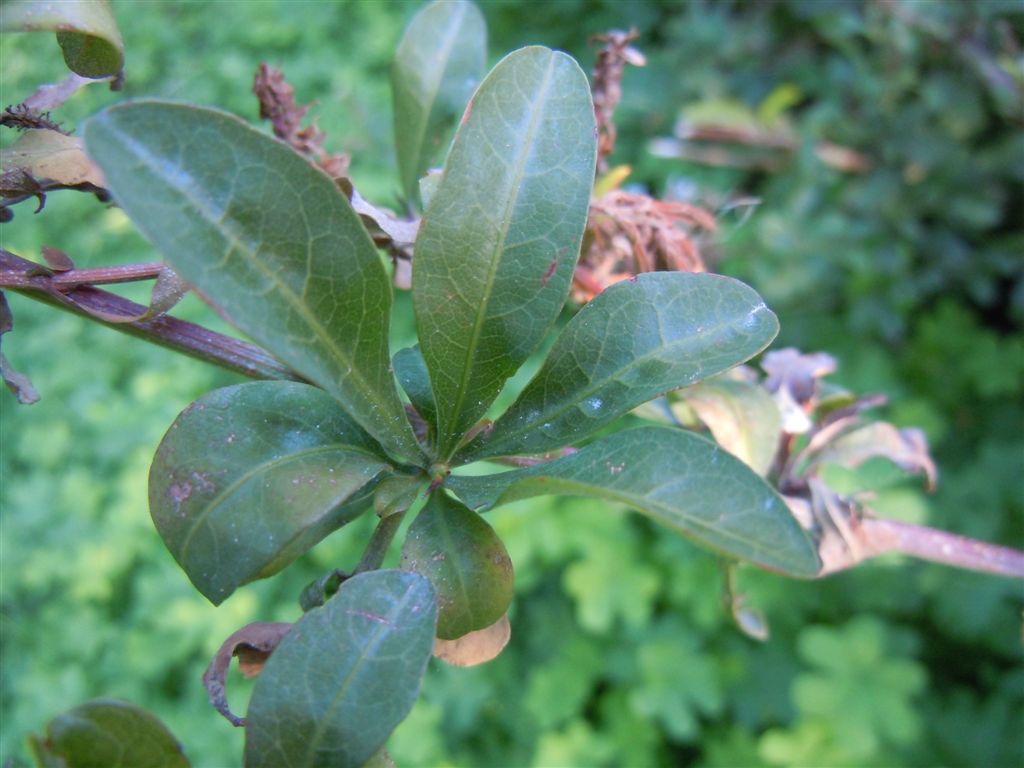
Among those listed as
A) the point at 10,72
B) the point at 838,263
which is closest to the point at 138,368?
the point at 10,72

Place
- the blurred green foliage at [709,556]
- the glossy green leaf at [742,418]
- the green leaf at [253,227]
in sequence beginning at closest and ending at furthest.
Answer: the green leaf at [253,227] < the glossy green leaf at [742,418] < the blurred green foliage at [709,556]

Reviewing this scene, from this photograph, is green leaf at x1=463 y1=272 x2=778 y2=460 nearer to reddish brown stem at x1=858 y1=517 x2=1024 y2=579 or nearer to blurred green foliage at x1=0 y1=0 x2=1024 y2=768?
reddish brown stem at x1=858 y1=517 x2=1024 y2=579

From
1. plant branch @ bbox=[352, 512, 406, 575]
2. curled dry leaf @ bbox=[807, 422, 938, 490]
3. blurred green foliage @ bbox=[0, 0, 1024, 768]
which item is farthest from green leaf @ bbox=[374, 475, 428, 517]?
blurred green foliage @ bbox=[0, 0, 1024, 768]

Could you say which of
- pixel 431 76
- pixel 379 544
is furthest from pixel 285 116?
pixel 379 544

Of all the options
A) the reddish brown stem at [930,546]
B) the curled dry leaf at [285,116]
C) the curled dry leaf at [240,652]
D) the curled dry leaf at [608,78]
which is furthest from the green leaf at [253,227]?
the reddish brown stem at [930,546]

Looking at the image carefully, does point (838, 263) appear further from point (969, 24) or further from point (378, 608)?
point (378, 608)

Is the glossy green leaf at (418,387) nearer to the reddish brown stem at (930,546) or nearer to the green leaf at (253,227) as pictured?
the green leaf at (253,227)
